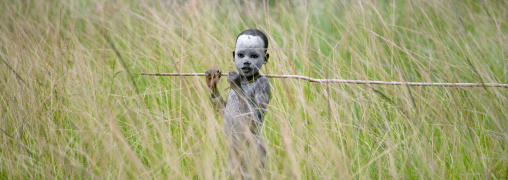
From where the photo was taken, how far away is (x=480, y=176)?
1.90 meters

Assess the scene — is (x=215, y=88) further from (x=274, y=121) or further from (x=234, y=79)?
(x=274, y=121)

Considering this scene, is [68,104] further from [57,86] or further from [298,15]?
[298,15]

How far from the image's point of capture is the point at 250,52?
5.61 ft

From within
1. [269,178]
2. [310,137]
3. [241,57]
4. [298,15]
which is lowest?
[269,178]

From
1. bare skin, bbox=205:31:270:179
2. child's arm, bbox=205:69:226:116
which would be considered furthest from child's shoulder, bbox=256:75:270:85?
child's arm, bbox=205:69:226:116

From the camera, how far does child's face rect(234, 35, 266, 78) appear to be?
1.70 metres

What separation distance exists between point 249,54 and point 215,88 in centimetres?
24

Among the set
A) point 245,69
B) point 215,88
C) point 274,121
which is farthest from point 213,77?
point 274,121

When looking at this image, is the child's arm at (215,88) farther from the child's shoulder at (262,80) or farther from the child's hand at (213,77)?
the child's shoulder at (262,80)

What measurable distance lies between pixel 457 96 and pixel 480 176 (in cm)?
55

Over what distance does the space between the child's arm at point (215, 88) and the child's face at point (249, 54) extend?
119 millimetres

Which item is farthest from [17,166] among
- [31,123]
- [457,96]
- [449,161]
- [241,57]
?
[457,96]

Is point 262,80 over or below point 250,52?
below

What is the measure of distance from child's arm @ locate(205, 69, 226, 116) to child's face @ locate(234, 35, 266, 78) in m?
0.12
